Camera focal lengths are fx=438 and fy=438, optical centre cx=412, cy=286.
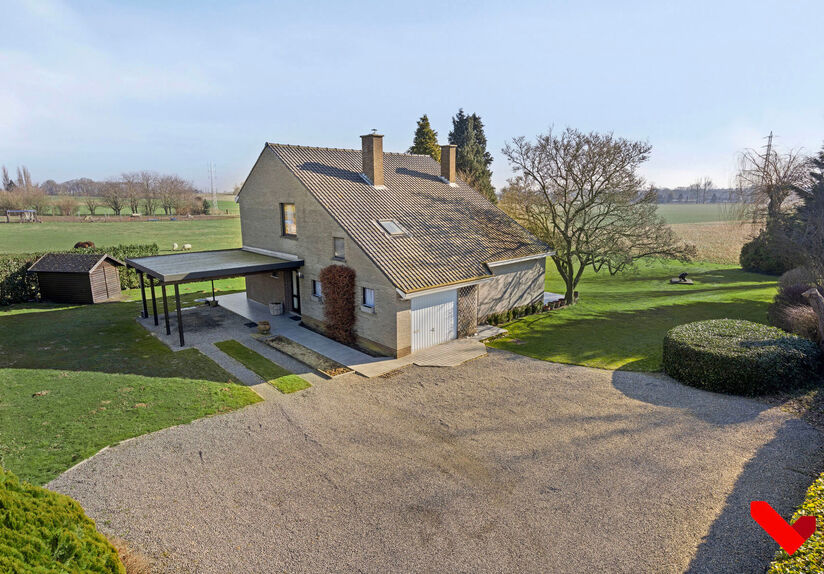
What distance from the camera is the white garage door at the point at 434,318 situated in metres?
17.0

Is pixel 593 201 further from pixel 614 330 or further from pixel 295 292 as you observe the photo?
pixel 295 292

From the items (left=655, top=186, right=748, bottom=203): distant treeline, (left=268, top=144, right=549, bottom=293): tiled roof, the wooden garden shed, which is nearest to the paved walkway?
(left=268, top=144, right=549, bottom=293): tiled roof

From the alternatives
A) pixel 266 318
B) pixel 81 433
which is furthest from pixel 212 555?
pixel 266 318

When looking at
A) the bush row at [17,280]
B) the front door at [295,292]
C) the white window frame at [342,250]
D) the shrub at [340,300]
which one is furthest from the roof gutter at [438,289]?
the bush row at [17,280]

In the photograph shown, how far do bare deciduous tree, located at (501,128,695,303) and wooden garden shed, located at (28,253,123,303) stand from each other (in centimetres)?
2461

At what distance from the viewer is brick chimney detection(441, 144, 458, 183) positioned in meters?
25.5

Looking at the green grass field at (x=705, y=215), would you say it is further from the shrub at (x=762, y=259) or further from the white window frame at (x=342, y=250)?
the white window frame at (x=342, y=250)

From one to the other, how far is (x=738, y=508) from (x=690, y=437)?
2.69 meters

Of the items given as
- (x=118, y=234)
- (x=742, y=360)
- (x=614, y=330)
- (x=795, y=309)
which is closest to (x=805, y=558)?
(x=742, y=360)

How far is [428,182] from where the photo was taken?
2458 cm

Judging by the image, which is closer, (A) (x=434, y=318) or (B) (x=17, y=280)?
(A) (x=434, y=318)

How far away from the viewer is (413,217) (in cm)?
2052

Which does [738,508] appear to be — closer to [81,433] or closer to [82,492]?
[82,492]

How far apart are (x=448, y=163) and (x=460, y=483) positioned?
1984 cm
